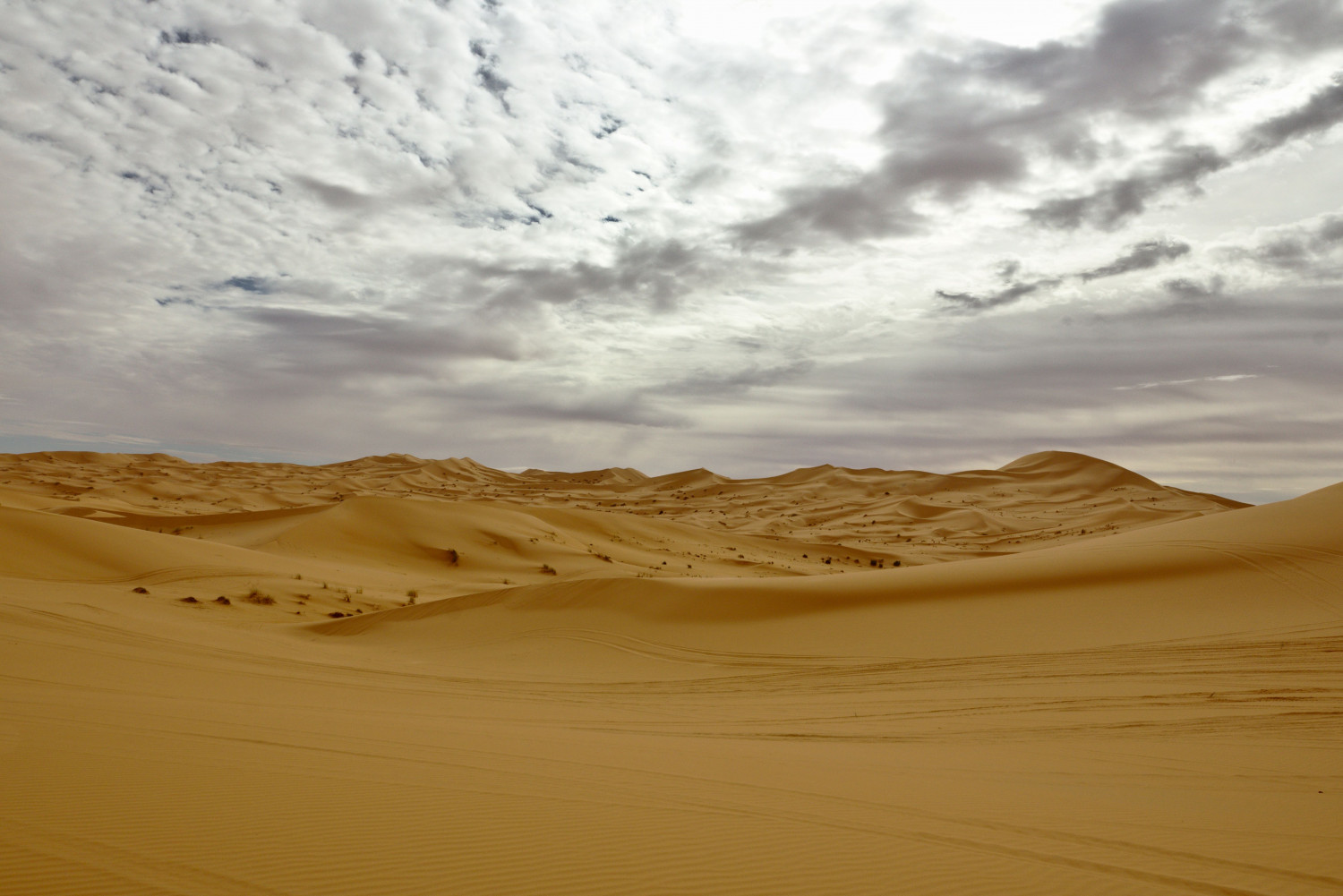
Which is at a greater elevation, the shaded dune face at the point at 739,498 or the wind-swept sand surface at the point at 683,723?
the shaded dune face at the point at 739,498

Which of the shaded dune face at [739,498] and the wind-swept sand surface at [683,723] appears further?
the shaded dune face at [739,498]

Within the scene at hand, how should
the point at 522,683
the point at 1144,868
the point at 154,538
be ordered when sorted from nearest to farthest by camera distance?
the point at 1144,868 → the point at 522,683 → the point at 154,538

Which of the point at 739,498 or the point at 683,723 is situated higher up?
the point at 739,498

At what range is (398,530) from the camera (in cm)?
3412

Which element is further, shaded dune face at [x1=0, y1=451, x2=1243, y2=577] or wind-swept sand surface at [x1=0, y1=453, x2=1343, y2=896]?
shaded dune face at [x1=0, y1=451, x2=1243, y2=577]

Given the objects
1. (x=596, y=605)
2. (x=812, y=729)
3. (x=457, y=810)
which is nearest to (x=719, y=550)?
(x=596, y=605)

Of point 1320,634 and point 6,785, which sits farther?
point 1320,634

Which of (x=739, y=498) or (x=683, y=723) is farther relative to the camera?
(x=739, y=498)

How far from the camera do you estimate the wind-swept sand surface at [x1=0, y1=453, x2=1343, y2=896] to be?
170 inches

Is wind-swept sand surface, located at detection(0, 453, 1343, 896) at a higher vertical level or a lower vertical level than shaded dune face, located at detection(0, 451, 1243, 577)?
lower

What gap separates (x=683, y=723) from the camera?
30.9 feet

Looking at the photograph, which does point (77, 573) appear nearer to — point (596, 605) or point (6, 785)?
point (596, 605)

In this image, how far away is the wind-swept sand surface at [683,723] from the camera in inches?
170

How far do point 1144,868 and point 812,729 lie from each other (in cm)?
460
